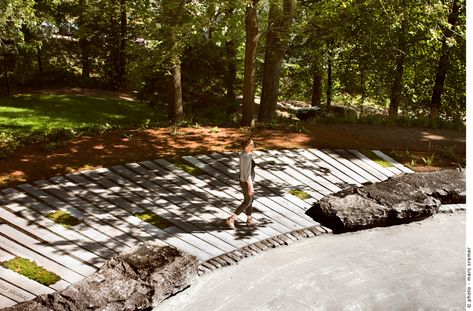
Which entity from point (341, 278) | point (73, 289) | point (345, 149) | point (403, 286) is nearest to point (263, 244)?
point (341, 278)

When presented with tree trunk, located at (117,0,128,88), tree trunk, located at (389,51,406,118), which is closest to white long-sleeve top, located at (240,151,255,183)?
tree trunk, located at (389,51,406,118)

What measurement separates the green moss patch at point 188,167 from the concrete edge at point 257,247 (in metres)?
3.21

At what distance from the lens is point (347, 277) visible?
8.25 meters

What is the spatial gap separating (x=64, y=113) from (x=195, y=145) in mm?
8653

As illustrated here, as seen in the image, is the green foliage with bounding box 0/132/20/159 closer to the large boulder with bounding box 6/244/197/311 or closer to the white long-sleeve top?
the large boulder with bounding box 6/244/197/311

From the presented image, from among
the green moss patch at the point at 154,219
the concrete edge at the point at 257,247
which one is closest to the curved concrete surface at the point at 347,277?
the concrete edge at the point at 257,247

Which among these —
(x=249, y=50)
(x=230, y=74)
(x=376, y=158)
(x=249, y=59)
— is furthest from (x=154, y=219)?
(x=230, y=74)

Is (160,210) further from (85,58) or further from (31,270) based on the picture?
(85,58)

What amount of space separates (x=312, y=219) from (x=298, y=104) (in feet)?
80.6

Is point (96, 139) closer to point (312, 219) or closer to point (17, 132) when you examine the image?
point (17, 132)

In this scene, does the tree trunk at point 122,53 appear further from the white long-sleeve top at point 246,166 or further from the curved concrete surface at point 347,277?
the curved concrete surface at point 347,277

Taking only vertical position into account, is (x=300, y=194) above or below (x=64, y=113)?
below

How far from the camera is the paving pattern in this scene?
814 cm

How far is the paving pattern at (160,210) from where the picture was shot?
Answer: 8.14 metres
